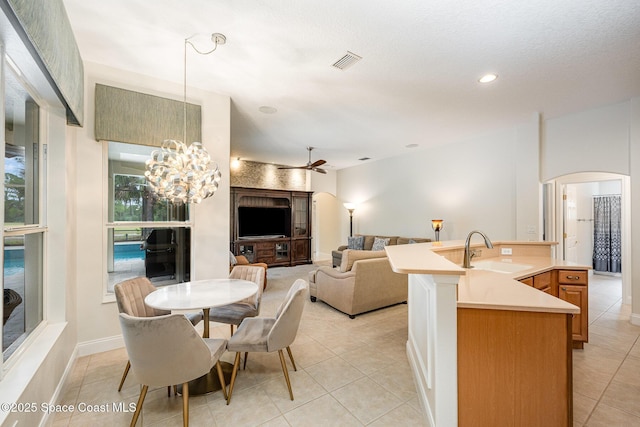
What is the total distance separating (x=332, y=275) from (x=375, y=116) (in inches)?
95.7

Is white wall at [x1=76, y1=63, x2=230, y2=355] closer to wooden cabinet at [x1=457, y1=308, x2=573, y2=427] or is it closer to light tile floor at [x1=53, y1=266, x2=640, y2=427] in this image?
light tile floor at [x1=53, y1=266, x2=640, y2=427]

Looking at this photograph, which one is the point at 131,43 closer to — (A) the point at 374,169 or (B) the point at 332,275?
(B) the point at 332,275

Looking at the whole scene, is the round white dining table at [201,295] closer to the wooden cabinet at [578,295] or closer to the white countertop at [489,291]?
the white countertop at [489,291]

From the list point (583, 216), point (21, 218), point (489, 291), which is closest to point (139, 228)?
point (21, 218)

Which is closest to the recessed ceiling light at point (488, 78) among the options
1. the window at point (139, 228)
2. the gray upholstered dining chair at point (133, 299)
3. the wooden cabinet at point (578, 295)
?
the wooden cabinet at point (578, 295)

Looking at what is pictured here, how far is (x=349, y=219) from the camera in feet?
27.3

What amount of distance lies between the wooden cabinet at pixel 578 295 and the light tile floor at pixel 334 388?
0.18 meters

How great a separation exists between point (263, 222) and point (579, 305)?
20.8 feet

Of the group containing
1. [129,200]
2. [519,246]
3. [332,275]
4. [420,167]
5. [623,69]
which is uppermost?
[623,69]

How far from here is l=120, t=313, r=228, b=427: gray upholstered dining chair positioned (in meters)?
1.58

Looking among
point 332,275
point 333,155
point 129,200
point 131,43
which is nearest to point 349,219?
point 333,155

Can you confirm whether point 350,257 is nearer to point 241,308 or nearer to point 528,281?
point 241,308

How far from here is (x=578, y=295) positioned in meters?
2.79

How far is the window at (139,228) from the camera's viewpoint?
9.59 feet
